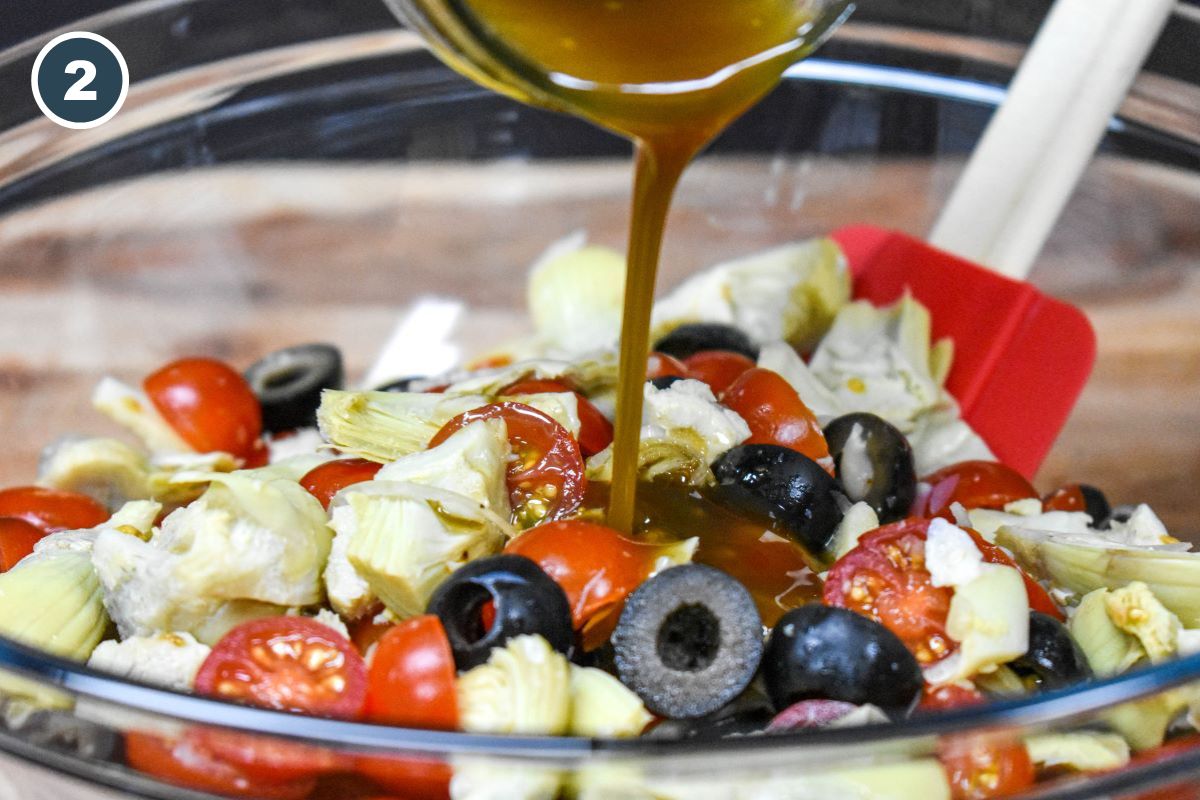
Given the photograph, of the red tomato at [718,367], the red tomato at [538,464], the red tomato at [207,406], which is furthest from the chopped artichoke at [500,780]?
the red tomato at [207,406]

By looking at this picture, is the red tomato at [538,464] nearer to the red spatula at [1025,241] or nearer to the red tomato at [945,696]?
the red tomato at [945,696]

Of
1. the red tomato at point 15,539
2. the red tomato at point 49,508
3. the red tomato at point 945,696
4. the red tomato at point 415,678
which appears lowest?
the red tomato at point 49,508

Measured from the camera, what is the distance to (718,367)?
5.97 feet

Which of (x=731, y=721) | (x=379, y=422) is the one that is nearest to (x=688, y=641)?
(x=731, y=721)

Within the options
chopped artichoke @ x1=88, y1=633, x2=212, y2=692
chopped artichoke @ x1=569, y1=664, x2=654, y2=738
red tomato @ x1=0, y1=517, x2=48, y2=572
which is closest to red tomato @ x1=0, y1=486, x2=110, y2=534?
red tomato @ x1=0, y1=517, x2=48, y2=572

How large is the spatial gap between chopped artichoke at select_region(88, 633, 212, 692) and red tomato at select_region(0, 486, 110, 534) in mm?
488

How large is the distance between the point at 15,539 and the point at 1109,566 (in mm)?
1332

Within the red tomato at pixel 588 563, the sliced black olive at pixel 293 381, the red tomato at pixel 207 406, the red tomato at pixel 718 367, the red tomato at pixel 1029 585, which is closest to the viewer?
the red tomato at pixel 588 563

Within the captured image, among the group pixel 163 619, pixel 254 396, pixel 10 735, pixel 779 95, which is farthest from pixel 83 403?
pixel 779 95

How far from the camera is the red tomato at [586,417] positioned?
156 centimetres

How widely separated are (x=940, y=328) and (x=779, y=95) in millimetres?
525

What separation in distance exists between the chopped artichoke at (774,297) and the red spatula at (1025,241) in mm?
126

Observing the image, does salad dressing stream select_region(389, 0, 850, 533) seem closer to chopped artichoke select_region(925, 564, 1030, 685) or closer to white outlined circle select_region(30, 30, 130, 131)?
chopped artichoke select_region(925, 564, 1030, 685)

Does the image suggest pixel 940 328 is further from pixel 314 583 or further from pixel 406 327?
pixel 314 583
